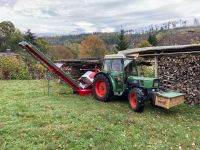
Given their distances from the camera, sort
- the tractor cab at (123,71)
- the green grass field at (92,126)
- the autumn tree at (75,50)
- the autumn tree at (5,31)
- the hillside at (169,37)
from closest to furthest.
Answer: the green grass field at (92,126), the tractor cab at (123,71), the autumn tree at (5,31), the hillside at (169,37), the autumn tree at (75,50)

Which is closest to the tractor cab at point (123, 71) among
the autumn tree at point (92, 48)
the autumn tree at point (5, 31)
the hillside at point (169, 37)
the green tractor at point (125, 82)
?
the green tractor at point (125, 82)

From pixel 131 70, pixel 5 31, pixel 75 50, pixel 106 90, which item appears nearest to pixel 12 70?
pixel 106 90

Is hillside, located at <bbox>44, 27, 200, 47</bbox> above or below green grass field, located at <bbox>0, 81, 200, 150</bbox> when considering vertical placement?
above

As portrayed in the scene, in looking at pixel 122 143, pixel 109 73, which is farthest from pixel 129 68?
pixel 122 143

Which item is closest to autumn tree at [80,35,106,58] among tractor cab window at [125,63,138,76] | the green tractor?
the green tractor

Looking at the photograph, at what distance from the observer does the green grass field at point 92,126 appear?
575 cm

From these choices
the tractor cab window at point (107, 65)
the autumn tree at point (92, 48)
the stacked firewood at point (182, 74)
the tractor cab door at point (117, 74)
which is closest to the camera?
the tractor cab door at point (117, 74)

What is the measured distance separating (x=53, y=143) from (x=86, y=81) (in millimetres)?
6193

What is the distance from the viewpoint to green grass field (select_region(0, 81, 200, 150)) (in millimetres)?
5750

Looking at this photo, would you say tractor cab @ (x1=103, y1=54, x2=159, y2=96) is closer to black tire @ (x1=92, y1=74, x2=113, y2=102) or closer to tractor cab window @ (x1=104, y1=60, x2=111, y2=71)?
tractor cab window @ (x1=104, y1=60, x2=111, y2=71)

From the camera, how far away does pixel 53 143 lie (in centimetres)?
562

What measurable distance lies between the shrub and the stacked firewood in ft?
36.8

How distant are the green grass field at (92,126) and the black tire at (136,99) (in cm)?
20

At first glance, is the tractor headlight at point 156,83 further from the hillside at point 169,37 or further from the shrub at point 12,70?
the hillside at point 169,37
